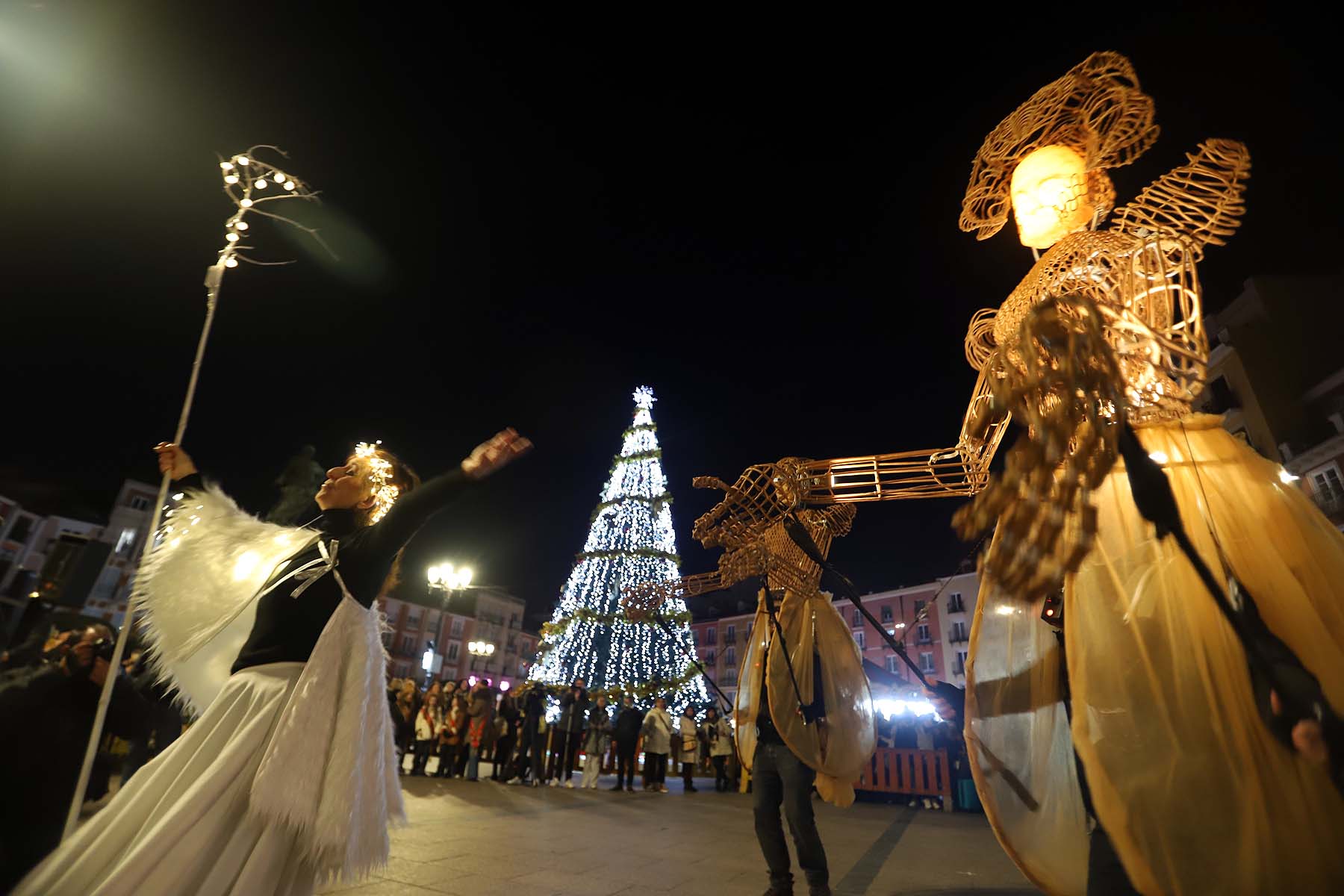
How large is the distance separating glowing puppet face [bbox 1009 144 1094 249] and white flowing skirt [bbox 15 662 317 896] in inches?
142

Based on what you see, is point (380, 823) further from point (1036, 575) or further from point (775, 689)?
point (775, 689)

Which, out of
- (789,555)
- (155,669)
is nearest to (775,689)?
(789,555)

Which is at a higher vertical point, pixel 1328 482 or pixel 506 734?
pixel 1328 482

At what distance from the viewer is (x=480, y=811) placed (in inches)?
269

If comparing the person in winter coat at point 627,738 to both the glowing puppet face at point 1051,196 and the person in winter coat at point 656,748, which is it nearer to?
the person in winter coat at point 656,748

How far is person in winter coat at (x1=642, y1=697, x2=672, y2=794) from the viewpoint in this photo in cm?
1153

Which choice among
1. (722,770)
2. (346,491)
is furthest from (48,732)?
(722,770)

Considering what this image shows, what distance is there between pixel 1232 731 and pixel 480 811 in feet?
24.1

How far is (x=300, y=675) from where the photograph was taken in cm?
191

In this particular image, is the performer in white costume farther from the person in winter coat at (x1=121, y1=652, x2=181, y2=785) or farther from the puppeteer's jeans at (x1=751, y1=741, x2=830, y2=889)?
the puppeteer's jeans at (x1=751, y1=741, x2=830, y2=889)

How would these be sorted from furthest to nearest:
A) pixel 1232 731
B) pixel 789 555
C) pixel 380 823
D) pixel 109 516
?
pixel 109 516 → pixel 789 555 → pixel 380 823 → pixel 1232 731

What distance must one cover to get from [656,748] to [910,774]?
4576mm

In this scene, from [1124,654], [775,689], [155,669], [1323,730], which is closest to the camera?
[1323,730]

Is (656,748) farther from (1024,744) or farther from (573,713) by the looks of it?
(1024,744)
